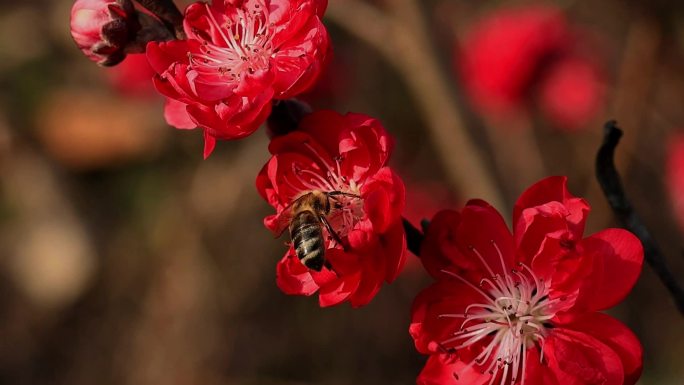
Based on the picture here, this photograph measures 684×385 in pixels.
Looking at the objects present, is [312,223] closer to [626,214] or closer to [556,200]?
[556,200]

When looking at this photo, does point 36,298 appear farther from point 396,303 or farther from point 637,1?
point 637,1

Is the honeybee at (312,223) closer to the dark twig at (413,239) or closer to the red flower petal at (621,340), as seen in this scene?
the dark twig at (413,239)

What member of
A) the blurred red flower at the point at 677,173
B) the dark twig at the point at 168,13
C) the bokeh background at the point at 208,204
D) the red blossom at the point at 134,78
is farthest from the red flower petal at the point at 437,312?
the red blossom at the point at 134,78

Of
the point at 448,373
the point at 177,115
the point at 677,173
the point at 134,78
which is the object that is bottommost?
the point at 134,78

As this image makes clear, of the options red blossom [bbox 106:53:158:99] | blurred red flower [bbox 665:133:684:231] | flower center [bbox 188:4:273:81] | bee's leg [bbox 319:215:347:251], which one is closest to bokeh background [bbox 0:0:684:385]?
red blossom [bbox 106:53:158:99]

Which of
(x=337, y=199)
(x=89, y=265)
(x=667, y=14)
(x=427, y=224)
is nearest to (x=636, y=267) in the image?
(x=427, y=224)

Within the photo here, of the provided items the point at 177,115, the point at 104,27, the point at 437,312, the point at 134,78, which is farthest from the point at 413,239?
the point at 134,78

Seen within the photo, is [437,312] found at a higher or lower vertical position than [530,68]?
higher
